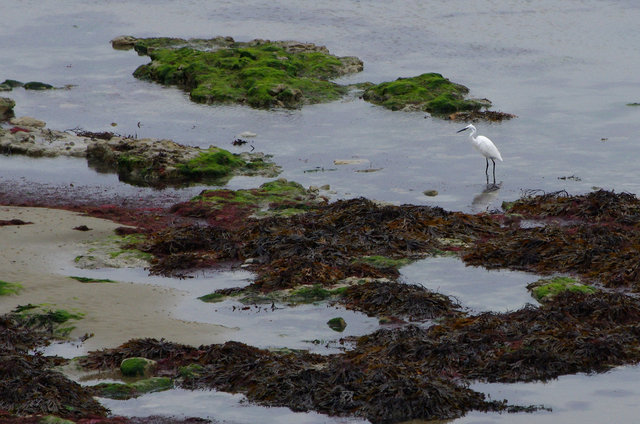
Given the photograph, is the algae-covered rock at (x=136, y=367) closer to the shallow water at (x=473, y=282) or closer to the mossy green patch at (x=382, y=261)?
the shallow water at (x=473, y=282)

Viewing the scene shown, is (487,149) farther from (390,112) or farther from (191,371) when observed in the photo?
(191,371)

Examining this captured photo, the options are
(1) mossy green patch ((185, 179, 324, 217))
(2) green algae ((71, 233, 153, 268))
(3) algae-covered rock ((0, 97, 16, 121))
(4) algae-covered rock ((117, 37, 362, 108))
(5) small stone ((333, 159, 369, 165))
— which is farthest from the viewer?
(4) algae-covered rock ((117, 37, 362, 108))

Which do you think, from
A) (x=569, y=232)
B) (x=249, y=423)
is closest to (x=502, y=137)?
(x=569, y=232)

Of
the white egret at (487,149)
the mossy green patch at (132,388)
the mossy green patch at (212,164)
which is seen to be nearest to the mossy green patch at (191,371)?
the mossy green patch at (132,388)

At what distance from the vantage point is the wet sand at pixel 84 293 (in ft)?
51.6

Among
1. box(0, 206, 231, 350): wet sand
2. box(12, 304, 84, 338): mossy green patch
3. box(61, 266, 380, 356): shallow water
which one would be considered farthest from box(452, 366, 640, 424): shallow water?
box(12, 304, 84, 338): mossy green patch

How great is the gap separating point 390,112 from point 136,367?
766 inches

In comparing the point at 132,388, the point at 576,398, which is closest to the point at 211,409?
the point at 132,388

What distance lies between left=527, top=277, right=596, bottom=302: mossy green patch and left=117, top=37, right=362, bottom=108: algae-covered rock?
1657cm

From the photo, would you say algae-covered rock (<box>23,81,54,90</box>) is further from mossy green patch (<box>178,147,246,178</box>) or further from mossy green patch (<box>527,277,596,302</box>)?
mossy green patch (<box>527,277,596,302</box>)

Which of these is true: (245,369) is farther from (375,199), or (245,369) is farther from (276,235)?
(375,199)

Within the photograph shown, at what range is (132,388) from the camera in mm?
13672

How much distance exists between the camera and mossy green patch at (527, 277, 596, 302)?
672 inches

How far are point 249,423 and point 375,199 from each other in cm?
1120
